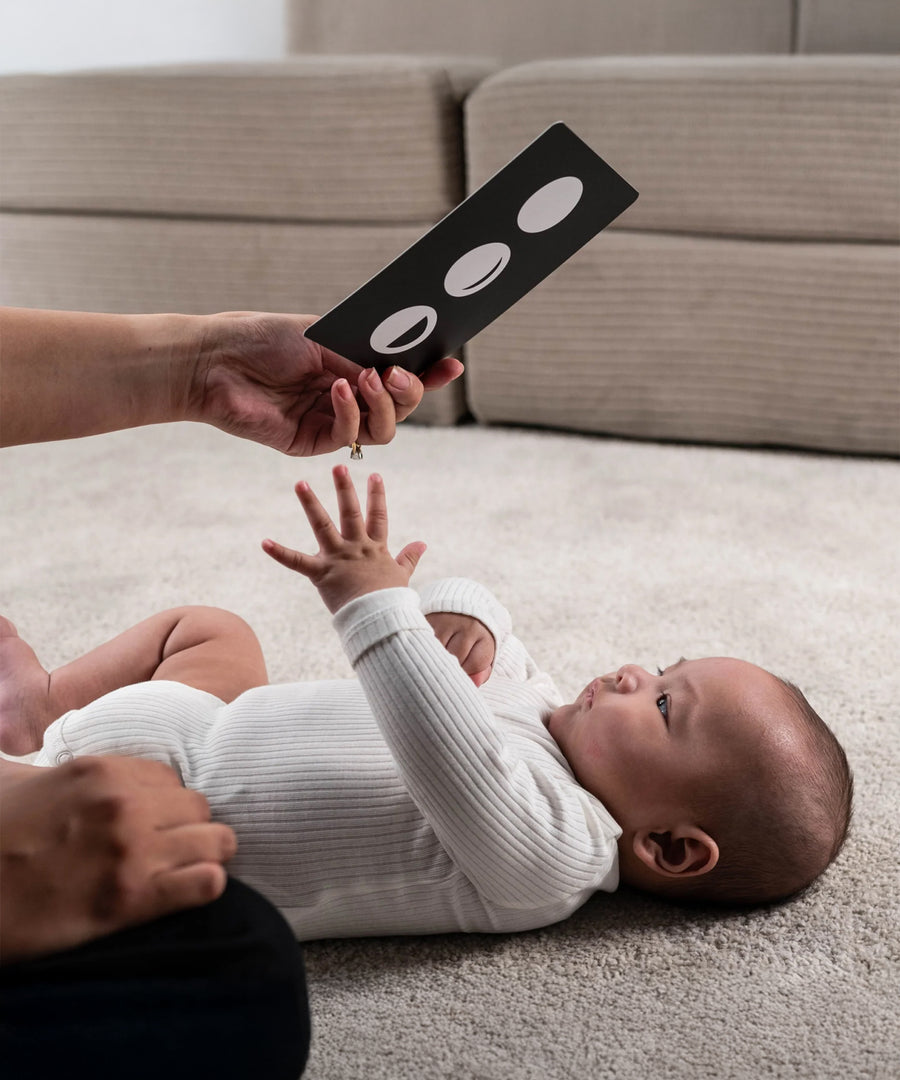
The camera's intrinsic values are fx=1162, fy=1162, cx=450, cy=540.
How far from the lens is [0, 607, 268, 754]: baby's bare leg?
0.95 meters

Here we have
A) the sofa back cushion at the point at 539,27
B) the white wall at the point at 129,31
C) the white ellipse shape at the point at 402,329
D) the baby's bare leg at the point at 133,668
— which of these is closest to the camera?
the white ellipse shape at the point at 402,329

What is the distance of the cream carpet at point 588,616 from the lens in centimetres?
70

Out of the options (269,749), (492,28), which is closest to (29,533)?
(269,749)

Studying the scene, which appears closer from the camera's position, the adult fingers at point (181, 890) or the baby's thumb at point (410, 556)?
the adult fingers at point (181, 890)

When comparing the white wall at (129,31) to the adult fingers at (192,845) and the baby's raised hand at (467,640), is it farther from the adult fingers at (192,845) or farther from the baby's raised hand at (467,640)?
the adult fingers at (192,845)

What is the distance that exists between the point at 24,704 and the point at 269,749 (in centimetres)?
29

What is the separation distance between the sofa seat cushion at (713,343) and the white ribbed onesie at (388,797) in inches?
40.0

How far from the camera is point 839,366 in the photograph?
A: 163 cm

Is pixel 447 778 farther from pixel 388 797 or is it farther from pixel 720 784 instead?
pixel 720 784

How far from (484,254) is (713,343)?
0.97 m

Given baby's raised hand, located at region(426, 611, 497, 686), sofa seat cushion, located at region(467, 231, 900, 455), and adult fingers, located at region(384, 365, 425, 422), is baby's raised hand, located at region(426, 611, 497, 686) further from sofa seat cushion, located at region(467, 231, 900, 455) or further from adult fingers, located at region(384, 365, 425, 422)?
sofa seat cushion, located at region(467, 231, 900, 455)

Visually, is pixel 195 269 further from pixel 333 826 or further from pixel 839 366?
pixel 333 826

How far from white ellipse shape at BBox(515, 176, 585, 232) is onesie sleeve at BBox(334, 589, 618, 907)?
10.3 inches

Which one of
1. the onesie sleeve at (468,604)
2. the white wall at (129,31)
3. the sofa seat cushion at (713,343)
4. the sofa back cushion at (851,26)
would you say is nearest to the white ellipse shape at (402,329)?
the onesie sleeve at (468,604)
